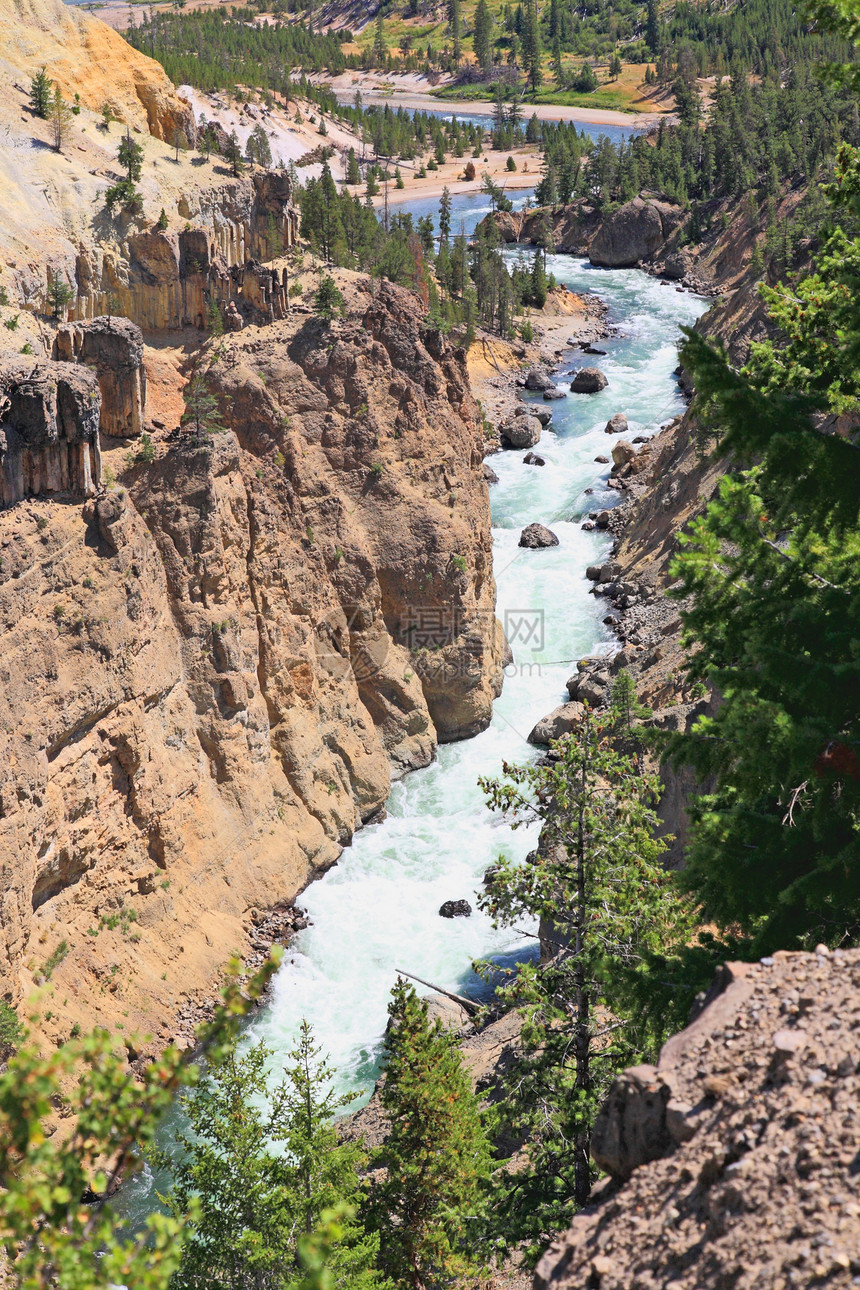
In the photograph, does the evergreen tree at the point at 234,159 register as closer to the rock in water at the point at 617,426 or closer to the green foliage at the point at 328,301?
the green foliage at the point at 328,301

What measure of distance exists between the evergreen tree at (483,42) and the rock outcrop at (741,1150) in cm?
20167

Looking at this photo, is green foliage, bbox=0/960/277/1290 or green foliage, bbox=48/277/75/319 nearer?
green foliage, bbox=0/960/277/1290

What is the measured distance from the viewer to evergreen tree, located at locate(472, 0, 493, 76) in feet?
620

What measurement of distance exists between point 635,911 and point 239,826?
17.8m

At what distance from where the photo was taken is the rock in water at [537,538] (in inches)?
2127

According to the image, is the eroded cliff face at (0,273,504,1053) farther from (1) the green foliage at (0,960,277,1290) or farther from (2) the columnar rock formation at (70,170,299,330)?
(1) the green foliage at (0,960,277,1290)

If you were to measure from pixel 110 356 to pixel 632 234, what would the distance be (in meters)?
83.0

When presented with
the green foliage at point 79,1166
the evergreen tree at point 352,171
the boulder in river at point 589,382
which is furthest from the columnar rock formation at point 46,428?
the evergreen tree at point 352,171

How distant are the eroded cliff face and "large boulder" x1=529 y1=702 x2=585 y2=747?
88.9 inches

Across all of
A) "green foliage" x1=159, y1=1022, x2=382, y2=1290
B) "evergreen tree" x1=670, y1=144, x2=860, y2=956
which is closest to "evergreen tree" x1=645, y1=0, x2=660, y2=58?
"evergreen tree" x1=670, y1=144, x2=860, y2=956

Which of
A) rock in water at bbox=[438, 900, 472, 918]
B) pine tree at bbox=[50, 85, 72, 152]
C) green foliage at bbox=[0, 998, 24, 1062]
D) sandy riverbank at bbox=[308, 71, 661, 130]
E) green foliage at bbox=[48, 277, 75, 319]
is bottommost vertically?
rock in water at bbox=[438, 900, 472, 918]

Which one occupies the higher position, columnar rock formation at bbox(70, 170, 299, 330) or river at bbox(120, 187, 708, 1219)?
columnar rock formation at bbox(70, 170, 299, 330)

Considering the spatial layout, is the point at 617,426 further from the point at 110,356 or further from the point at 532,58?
the point at 532,58

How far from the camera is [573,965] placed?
1596 cm
